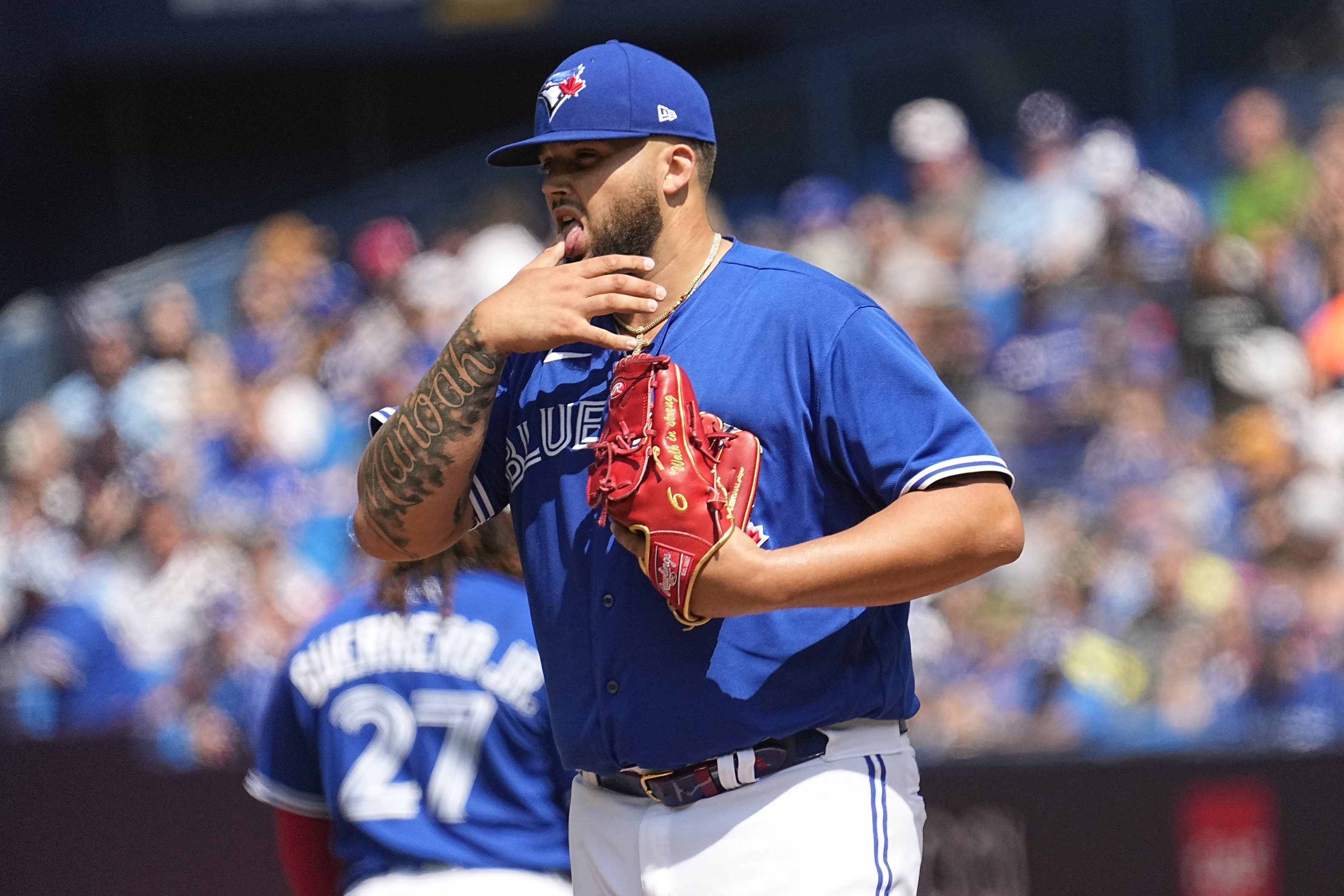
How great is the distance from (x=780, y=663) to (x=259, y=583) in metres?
5.31

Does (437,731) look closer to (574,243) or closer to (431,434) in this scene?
(431,434)

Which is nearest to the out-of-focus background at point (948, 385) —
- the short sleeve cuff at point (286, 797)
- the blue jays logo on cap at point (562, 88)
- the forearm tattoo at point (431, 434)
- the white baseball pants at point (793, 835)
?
the short sleeve cuff at point (286, 797)

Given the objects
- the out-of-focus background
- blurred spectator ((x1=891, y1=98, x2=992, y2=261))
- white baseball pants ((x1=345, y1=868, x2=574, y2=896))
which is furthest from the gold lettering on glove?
blurred spectator ((x1=891, y1=98, x2=992, y2=261))

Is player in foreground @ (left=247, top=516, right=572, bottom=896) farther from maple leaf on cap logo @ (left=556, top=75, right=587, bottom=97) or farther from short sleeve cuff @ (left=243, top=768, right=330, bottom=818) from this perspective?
maple leaf on cap logo @ (left=556, top=75, right=587, bottom=97)

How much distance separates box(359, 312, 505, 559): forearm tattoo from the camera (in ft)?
7.46

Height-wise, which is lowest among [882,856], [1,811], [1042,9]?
[1,811]

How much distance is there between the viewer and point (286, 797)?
3270 mm

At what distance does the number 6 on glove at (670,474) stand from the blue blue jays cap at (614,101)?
0.36 m

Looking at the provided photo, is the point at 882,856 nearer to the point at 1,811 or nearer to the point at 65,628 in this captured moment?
the point at 1,811

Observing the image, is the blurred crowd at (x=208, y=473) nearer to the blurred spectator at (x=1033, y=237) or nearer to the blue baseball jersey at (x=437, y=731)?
the blurred spectator at (x=1033, y=237)

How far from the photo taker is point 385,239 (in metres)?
8.21

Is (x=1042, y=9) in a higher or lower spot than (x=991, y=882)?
higher

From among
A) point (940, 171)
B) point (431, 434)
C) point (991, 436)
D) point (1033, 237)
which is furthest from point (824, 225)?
point (431, 434)

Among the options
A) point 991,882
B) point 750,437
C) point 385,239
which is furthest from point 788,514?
point 385,239
